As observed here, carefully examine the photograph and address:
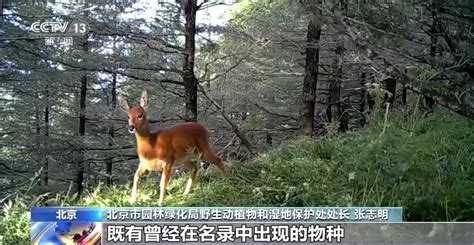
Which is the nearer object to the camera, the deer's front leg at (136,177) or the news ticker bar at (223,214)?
the news ticker bar at (223,214)

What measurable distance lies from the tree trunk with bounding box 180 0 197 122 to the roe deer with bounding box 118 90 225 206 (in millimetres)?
86

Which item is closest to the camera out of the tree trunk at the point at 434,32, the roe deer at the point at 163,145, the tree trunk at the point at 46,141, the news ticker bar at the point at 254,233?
the news ticker bar at the point at 254,233

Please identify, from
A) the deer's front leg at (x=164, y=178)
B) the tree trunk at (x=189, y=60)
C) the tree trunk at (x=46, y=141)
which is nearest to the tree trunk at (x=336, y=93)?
the tree trunk at (x=189, y=60)

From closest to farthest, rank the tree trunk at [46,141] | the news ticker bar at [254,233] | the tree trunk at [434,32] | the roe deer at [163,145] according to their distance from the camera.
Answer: the news ticker bar at [254,233] → the tree trunk at [434,32] → the roe deer at [163,145] → the tree trunk at [46,141]

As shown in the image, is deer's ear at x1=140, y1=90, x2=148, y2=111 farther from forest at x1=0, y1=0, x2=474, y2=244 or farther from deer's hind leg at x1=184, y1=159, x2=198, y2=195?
deer's hind leg at x1=184, y1=159, x2=198, y2=195

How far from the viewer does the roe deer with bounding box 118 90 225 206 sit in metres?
1.70

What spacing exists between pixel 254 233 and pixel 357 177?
1.19ft

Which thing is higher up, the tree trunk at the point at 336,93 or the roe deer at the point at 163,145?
the tree trunk at the point at 336,93

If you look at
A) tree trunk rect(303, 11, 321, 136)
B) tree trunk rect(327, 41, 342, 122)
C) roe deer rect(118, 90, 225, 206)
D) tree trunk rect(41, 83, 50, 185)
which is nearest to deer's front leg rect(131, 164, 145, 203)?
roe deer rect(118, 90, 225, 206)

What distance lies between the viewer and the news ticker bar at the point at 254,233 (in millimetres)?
1481

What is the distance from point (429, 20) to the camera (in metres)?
1.65

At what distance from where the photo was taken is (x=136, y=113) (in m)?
1.69

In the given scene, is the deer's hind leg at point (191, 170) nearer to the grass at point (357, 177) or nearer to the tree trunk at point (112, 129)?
the grass at point (357, 177)

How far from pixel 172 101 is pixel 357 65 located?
0.60m
